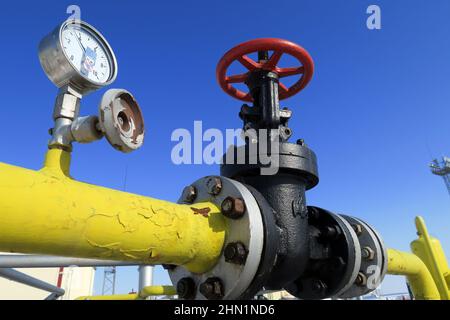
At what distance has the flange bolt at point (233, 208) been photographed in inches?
37.0

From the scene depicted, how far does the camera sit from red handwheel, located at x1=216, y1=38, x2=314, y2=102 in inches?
56.0

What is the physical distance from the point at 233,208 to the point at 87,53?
35.0 inches

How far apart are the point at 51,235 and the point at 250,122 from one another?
901mm

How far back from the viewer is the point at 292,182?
127cm

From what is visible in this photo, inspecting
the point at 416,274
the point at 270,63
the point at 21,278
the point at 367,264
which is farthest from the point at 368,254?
the point at 21,278

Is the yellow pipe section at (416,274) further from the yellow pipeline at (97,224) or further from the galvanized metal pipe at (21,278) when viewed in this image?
the galvanized metal pipe at (21,278)

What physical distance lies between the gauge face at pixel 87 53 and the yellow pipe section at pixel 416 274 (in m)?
1.59

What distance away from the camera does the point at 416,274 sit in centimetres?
195

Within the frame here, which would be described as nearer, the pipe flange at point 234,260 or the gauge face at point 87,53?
the pipe flange at point 234,260

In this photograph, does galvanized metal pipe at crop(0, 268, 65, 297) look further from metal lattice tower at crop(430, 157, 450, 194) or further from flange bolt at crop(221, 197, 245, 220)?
metal lattice tower at crop(430, 157, 450, 194)

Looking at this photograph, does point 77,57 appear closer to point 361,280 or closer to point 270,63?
point 270,63

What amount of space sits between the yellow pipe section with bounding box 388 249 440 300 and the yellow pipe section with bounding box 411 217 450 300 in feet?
0.20

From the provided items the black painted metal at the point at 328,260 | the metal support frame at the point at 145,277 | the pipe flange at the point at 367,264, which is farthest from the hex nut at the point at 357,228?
the metal support frame at the point at 145,277

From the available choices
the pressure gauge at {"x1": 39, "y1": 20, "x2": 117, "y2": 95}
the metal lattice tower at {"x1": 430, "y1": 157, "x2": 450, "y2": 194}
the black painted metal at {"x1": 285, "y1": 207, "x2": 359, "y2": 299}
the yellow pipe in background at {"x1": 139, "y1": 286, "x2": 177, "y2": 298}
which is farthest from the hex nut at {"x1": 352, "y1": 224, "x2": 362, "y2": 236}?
the metal lattice tower at {"x1": 430, "y1": 157, "x2": 450, "y2": 194}
